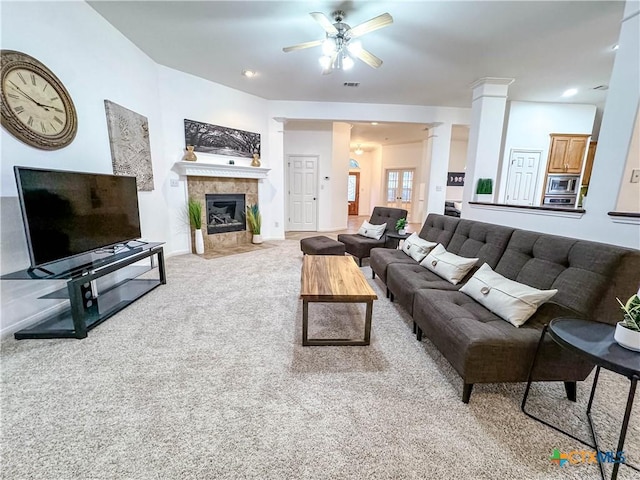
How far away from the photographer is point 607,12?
2.64m

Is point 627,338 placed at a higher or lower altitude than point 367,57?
lower

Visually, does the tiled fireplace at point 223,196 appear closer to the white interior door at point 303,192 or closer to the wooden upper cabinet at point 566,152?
the white interior door at point 303,192

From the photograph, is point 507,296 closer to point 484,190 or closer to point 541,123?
point 484,190

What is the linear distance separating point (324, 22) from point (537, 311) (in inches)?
111

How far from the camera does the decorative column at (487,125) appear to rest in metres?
4.22

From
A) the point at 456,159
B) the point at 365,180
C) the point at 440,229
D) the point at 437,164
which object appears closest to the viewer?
the point at 440,229

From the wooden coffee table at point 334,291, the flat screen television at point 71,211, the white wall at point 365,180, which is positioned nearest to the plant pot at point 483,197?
the wooden coffee table at point 334,291

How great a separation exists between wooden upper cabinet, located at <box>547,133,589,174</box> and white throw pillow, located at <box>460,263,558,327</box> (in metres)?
5.21

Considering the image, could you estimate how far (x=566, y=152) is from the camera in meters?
5.43

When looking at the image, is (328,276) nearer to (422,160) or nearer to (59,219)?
(59,219)

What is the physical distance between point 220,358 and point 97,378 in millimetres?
713

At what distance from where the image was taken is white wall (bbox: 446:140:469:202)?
9391 mm

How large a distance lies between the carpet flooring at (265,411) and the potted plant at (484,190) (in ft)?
9.94

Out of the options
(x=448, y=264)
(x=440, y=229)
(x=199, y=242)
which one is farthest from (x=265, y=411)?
(x=199, y=242)
